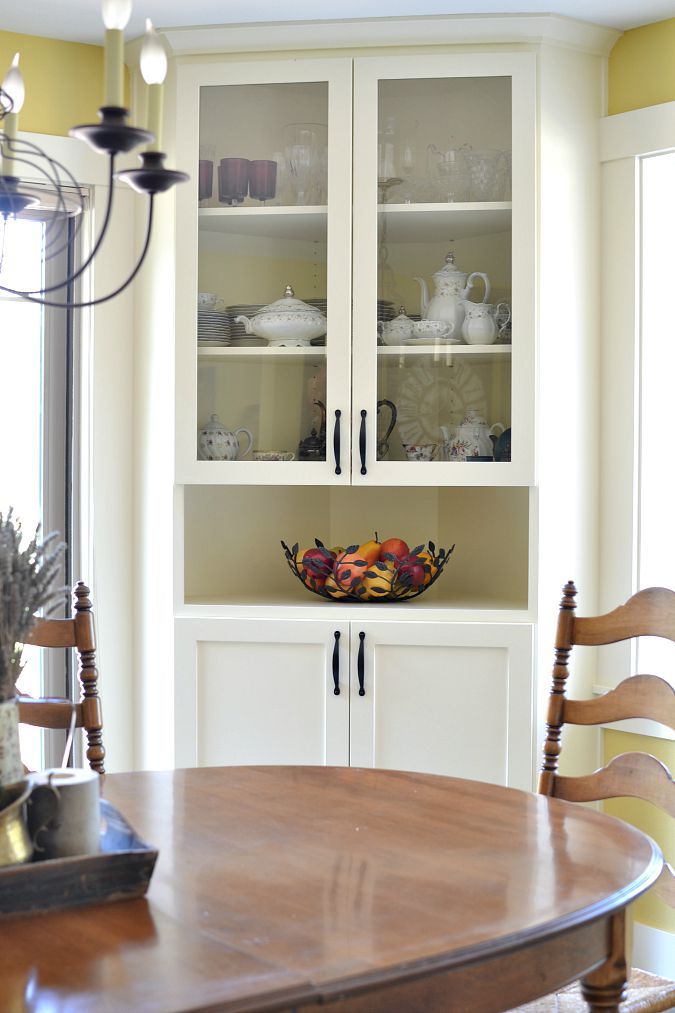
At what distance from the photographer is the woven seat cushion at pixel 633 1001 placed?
5.61 ft

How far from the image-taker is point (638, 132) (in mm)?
2824

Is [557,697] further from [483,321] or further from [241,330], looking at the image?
[241,330]

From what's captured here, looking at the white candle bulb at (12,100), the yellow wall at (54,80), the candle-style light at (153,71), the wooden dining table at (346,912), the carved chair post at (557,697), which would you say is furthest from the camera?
the yellow wall at (54,80)

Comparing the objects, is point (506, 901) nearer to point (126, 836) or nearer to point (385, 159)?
point (126, 836)

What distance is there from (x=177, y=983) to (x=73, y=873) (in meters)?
0.25

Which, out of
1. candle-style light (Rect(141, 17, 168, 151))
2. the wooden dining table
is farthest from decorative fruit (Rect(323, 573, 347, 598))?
candle-style light (Rect(141, 17, 168, 151))

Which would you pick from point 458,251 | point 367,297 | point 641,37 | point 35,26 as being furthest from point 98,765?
point 641,37

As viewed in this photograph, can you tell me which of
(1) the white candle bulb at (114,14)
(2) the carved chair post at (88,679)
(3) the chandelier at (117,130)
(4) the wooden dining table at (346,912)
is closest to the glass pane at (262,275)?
(2) the carved chair post at (88,679)

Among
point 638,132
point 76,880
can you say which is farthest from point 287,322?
point 76,880

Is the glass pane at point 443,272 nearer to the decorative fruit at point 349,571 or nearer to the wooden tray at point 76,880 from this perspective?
the decorative fruit at point 349,571

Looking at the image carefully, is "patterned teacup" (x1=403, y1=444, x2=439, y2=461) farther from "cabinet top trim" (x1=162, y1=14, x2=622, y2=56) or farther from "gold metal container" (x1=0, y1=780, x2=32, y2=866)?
"gold metal container" (x1=0, y1=780, x2=32, y2=866)

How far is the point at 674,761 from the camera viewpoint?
2797 mm

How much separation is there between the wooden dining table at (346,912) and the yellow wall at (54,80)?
1.96 m

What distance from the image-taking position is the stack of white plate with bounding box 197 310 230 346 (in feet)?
9.37
